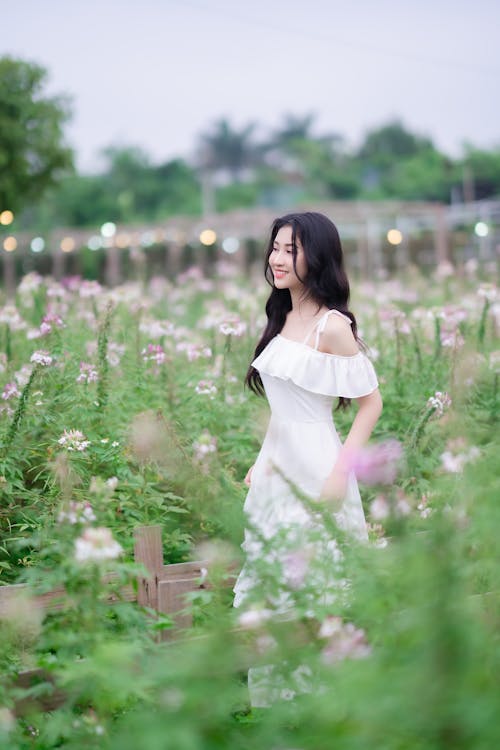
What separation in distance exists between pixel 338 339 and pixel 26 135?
12959 mm

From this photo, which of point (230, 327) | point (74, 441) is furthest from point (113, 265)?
point (74, 441)

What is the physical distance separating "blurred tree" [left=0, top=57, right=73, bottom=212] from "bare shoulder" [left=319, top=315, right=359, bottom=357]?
474 inches

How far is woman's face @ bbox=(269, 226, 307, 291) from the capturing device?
2.78 metres

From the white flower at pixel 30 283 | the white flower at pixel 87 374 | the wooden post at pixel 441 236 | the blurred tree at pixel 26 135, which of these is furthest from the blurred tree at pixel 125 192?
the white flower at pixel 87 374

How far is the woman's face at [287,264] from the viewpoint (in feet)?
9.13

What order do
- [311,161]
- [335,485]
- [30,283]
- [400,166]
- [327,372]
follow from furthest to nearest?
1. [311,161]
2. [400,166]
3. [30,283]
4. [327,372]
5. [335,485]

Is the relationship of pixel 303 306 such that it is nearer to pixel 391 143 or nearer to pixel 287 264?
pixel 287 264

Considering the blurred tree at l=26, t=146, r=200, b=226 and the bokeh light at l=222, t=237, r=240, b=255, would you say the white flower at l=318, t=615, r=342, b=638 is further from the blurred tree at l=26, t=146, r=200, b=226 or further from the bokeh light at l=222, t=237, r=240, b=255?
the blurred tree at l=26, t=146, r=200, b=226

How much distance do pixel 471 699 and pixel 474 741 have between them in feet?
0.24

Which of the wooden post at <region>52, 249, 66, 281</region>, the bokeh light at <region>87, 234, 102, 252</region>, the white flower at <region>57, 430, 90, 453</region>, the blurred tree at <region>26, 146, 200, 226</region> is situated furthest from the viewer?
the blurred tree at <region>26, 146, 200, 226</region>

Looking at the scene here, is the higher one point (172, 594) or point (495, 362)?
point (495, 362)

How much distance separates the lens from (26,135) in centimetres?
1445

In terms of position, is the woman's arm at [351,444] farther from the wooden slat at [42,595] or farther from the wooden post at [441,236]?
the wooden post at [441,236]

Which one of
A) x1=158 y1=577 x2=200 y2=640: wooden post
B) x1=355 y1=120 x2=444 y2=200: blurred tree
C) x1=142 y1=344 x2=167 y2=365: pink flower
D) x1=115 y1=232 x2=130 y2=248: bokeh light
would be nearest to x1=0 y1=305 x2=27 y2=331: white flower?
x1=142 y1=344 x2=167 y2=365: pink flower
